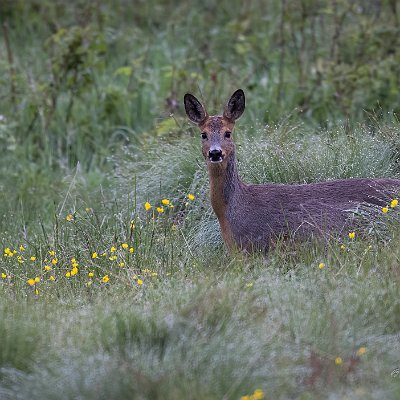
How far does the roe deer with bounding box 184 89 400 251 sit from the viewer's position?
6027mm

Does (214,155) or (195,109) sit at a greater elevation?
(195,109)

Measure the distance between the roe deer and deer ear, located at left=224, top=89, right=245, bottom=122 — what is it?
75 millimetres

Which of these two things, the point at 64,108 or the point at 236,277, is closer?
the point at 236,277

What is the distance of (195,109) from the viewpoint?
6535 millimetres

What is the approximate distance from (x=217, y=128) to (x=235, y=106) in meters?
0.29

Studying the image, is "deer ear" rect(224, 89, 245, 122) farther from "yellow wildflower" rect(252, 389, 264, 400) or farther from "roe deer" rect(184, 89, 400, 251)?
"yellow wildflower" rect(252, 389, 264, 400)

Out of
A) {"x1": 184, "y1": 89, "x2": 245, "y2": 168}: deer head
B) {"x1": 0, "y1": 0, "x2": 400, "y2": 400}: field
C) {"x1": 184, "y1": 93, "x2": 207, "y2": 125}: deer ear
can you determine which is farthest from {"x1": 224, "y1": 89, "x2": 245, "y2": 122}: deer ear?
{"x1": 0, "y1": 0, "x2": 400, "y2": 400}: field

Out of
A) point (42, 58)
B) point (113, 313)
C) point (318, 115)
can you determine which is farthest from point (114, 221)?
point (42, 58)

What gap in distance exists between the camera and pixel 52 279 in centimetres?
559

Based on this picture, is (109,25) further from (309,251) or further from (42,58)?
(309,251)

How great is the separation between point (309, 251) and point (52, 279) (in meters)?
1.40

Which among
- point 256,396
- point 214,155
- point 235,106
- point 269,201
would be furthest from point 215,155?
point 256,396

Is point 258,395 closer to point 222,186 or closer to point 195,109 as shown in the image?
point 222,186

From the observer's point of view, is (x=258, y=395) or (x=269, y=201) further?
(x=269, y=201)
